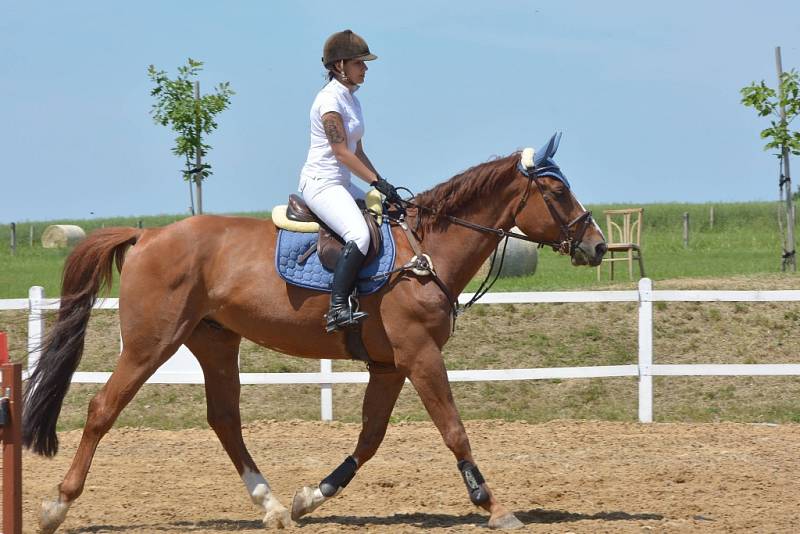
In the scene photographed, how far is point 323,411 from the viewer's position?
11.8 meters

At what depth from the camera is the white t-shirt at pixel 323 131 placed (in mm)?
6598

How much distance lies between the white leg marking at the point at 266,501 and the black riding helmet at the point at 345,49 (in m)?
2.77

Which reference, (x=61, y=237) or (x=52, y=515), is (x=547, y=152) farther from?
(x=61, y=237)

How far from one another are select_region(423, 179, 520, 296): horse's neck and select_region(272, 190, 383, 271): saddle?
1.15 ft

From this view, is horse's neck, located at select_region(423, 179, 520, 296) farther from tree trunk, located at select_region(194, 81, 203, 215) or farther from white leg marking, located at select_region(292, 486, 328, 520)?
tree trunk, located at select_region(194, 81, 203, 215)

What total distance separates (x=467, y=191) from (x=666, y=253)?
24.3 meters

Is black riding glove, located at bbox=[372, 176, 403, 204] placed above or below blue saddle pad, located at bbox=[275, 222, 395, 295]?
above

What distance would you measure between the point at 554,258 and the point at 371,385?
2328 cm

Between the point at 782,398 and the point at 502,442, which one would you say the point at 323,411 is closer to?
the point at 502,442

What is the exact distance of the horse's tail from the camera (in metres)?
6.83

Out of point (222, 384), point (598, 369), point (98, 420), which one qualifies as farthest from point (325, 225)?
point (598, 369)

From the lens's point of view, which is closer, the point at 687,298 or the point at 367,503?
the point at 367,503

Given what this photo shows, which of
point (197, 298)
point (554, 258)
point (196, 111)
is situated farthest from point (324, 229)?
point (554, 258)

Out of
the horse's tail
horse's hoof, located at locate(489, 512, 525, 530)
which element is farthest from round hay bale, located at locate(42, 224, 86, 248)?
horse's hoof, located at locate(489, 512, 525, 530)
